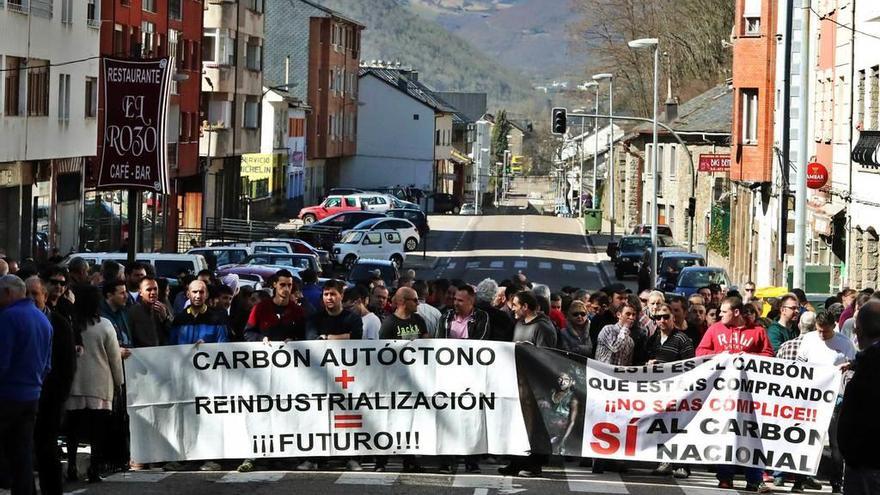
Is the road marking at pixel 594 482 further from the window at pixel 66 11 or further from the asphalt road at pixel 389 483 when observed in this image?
the window at pixel 66 11

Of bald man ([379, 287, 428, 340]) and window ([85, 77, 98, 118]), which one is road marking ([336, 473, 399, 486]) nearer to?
bald man ([379, 287, 428, 340])

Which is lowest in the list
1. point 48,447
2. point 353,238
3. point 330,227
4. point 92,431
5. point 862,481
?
point 92,431

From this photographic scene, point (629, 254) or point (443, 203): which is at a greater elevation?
point (443, 203)

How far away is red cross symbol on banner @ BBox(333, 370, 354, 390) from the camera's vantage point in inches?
582

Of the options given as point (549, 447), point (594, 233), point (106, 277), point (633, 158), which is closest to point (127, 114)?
point (106, 277)

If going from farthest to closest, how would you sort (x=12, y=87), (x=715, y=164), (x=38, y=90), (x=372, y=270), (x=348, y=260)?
(x=348, y=260)
(x=715, y=164)
(x=372, y=270)
(x=38, y=90)
(x=12, y=87)

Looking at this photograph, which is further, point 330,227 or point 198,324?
point 330,227

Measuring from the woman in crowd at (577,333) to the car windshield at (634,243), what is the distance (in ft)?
143

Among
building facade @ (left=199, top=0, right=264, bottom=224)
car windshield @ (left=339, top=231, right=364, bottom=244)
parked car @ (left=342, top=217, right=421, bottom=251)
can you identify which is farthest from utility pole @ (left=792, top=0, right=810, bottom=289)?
building facade @ (left=199, top=0, right=264, bottom=224)

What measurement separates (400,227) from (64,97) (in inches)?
949

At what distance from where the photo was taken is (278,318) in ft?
50.8

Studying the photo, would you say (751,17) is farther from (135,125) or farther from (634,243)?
(135,125)

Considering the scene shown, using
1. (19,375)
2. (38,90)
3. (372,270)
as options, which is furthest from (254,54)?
(19,375)

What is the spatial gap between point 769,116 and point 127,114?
1135 inches
